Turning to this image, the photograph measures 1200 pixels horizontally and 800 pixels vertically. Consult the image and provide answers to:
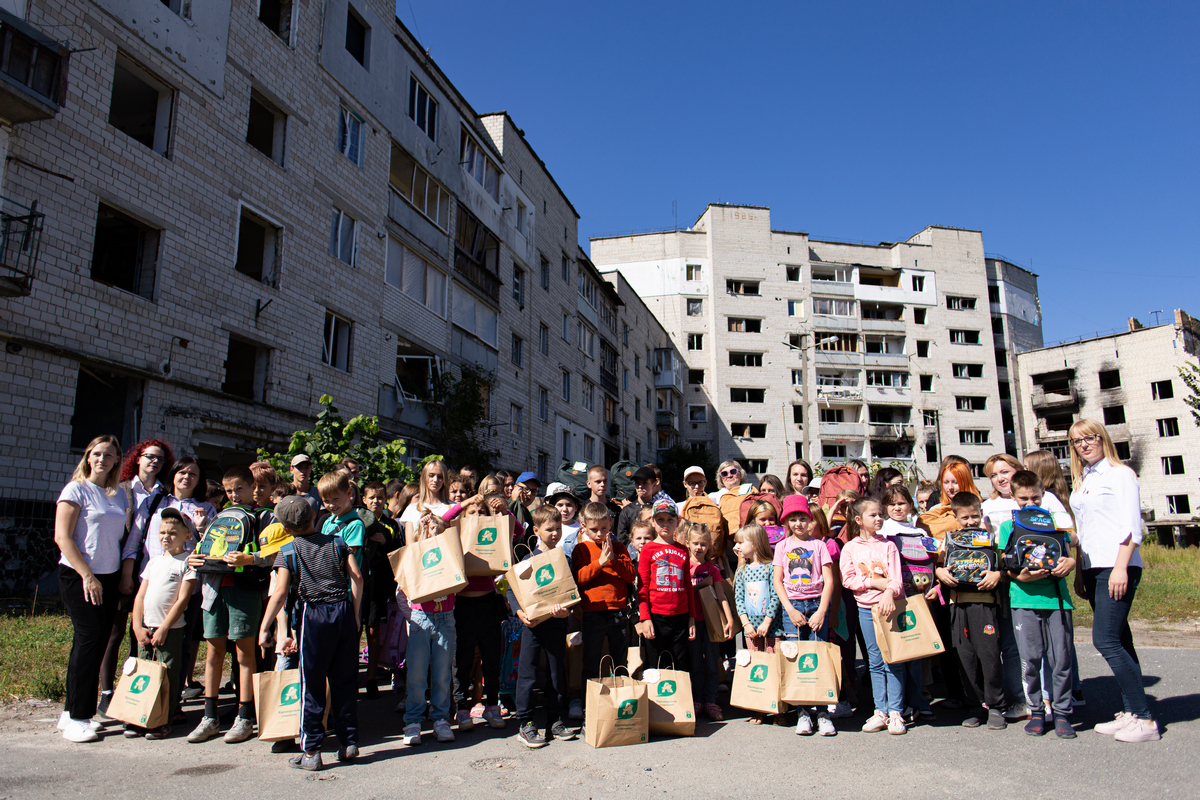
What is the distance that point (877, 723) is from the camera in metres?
5.44

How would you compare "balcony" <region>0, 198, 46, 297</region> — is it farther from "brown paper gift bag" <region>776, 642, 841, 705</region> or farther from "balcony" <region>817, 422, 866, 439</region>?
"balcony" <region>817, 422, 866, 439</region>

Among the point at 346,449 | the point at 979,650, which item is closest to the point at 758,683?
the point at 979,650

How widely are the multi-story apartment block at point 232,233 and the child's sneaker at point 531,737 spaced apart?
9.78 meters

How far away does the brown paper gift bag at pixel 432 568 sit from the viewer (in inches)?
204

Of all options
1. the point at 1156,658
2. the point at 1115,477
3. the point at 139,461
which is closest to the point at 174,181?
the point at 139,461

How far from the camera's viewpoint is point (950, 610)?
5.88 meters

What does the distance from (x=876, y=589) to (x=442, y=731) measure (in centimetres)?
337

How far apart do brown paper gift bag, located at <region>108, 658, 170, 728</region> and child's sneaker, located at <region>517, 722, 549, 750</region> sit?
2506 millimetres

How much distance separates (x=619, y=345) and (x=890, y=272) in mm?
26852

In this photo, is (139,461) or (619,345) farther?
(619,345)

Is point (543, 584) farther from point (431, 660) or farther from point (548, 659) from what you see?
point (431, 660)

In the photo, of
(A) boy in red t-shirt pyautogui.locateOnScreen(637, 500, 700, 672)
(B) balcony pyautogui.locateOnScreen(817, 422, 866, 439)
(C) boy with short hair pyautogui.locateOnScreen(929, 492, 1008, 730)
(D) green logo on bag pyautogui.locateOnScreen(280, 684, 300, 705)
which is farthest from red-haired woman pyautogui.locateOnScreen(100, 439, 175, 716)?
(B) balcony pyautogui.locateOnScreen(817, 422, 866, 439)

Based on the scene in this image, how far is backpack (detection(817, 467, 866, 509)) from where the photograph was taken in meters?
7.65

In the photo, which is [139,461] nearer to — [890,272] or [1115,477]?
[1115,477]
